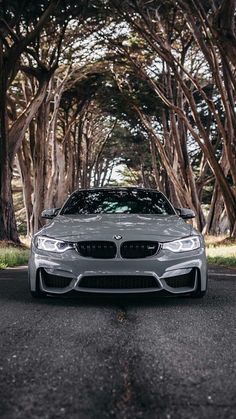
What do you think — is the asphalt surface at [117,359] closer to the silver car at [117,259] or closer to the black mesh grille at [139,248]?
the silver car at [117,259]

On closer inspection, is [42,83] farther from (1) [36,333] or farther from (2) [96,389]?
(2) [96,389]

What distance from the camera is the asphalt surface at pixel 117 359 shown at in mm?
2502

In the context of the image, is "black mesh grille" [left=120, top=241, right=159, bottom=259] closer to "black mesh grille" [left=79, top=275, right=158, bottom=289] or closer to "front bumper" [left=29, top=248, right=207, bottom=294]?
"front bumper" [left=29, top=248, right=207, bottom=294]

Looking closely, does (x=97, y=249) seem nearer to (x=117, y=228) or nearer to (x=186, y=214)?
(x=117, y=228)

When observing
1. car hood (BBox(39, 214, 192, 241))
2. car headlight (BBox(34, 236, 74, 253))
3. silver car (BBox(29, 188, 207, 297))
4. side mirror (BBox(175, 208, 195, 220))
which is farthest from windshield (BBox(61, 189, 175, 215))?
car headlight (BBox(34, 236, 74, 253))

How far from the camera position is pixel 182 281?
17.5 feet

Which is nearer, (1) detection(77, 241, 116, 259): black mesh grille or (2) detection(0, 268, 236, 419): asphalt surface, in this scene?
(2) detection(0, 268, 236, 419): asphalt surface

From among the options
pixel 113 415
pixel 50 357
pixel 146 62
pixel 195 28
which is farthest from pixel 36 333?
pixel 146 62

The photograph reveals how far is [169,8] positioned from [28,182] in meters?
9.96

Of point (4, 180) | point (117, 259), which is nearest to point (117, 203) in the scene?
point (117, 259)

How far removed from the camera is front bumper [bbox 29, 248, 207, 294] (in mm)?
5148

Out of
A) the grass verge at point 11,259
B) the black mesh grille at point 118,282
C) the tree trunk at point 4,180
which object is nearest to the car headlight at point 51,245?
the black mesh grille at point 118,282

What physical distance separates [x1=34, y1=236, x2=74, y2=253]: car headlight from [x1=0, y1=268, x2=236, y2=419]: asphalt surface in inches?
22.6

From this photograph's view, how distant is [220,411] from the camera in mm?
2445
